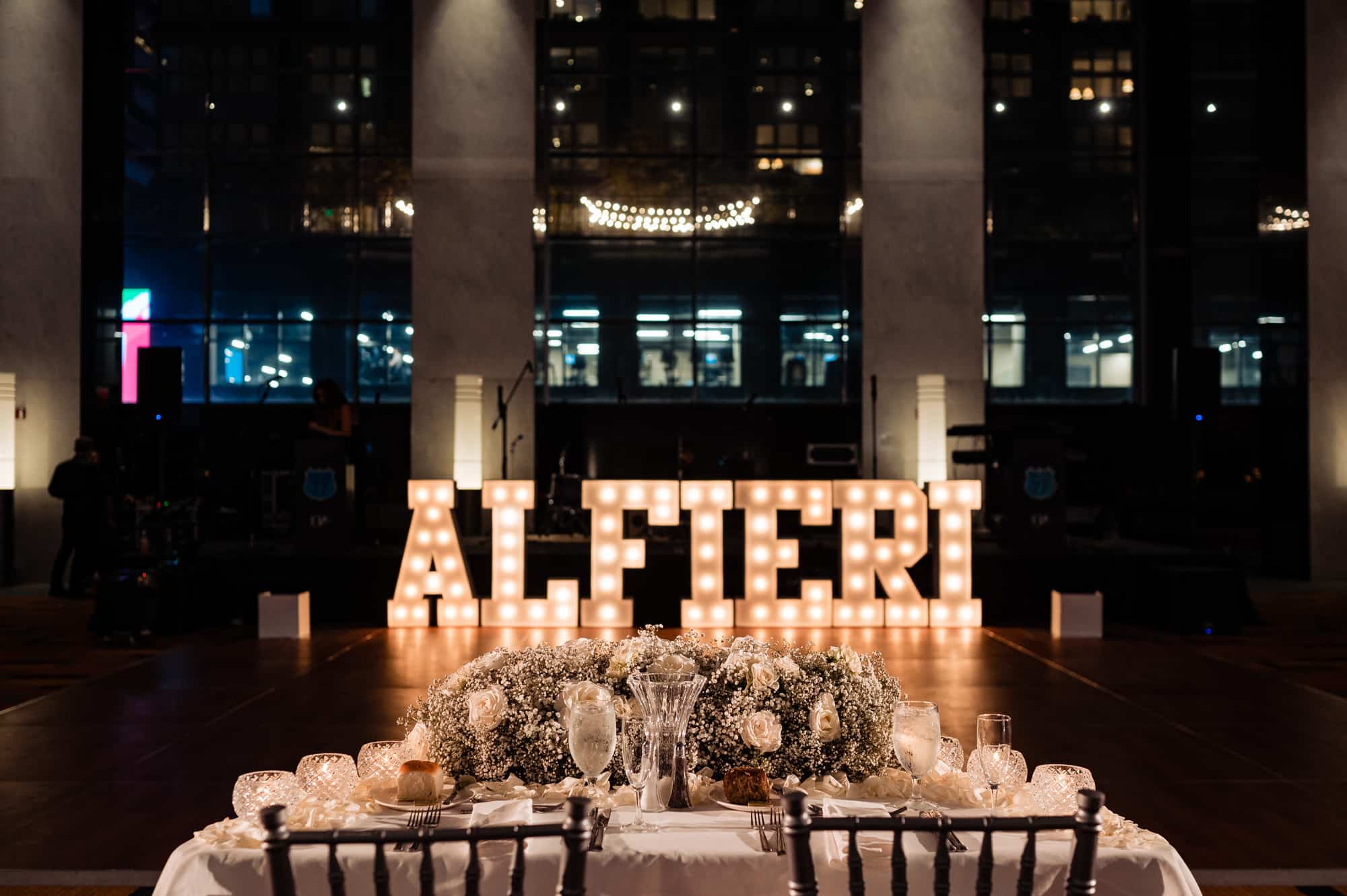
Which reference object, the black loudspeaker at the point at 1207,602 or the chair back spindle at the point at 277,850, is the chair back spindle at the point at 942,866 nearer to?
the chair back spindle at the point at 277,850

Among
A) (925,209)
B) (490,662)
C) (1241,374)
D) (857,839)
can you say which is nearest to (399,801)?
(490,662)

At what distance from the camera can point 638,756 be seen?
221cm

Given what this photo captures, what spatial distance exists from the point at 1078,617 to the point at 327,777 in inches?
275

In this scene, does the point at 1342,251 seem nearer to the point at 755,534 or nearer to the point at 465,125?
the point at 755,534

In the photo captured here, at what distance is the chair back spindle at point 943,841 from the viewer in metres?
1.58

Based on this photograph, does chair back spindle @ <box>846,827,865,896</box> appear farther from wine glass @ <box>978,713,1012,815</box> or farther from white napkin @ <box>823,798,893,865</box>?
wine glass @ <box>978,713,1012,815</box>

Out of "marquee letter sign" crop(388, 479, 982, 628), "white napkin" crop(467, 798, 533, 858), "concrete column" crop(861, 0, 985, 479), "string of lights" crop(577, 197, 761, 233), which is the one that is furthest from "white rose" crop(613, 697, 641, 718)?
"string of lights" crop(577, 197, 761, 233)

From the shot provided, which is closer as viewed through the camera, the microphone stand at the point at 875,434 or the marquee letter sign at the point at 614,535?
the marquee letter sign at the point at 614,535

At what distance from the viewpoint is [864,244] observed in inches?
497

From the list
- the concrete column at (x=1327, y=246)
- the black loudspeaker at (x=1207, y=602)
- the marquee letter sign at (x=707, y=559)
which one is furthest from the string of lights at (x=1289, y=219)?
the marquee letter sign at (x=707, y=559)

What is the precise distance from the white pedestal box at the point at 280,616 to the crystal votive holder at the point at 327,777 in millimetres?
6147

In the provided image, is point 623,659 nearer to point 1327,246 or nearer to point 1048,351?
point 1327,246

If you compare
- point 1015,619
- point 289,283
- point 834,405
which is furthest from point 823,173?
point 289,283

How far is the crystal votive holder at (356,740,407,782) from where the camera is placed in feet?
7.90
